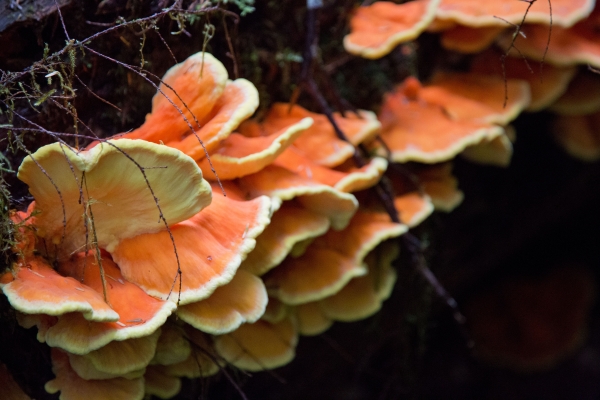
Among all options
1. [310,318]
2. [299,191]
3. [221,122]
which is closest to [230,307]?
[299,191]

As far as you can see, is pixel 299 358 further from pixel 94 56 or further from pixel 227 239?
pixel 94 56

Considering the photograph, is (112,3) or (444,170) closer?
(112,3)

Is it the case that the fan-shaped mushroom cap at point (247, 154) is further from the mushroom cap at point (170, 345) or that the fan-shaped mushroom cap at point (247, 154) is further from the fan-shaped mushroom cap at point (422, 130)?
the fan-shaped mushroom cap at point (422, 130)

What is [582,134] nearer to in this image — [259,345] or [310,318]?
[310,318]

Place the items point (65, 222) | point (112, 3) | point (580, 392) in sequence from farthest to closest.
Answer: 1. point (580, 392)
2. point (112, 3)
3. point (65, 222)

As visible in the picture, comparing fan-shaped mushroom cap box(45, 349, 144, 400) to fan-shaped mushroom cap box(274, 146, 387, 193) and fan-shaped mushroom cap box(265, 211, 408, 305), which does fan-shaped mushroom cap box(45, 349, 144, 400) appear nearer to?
fan-shaped mushroom cap box(265, 211, 408, 305)

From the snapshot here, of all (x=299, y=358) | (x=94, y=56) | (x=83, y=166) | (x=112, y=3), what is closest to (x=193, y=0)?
(x=112, y=3)
